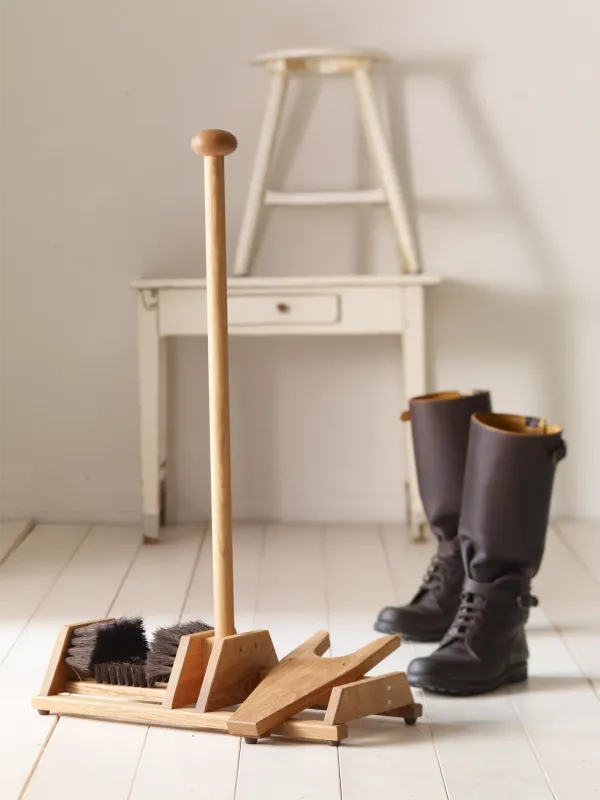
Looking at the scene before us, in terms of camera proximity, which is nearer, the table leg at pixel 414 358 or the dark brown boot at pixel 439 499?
the dark brown boot at pixel 439 499

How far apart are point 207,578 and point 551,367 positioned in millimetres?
932

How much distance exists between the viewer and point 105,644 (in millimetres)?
1474

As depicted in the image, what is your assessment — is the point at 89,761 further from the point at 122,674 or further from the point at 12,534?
the point at 12,534

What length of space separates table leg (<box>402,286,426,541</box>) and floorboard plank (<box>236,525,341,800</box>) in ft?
0.67

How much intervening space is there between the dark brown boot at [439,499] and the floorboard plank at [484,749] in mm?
250

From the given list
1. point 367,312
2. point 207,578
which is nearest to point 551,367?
point 367,312

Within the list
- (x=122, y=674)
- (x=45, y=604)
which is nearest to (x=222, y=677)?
(x=122, y=674)

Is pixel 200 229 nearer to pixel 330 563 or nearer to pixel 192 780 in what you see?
pixel 330 563

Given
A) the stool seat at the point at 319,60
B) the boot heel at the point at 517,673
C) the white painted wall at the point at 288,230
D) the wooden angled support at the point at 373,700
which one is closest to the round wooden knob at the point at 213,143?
the wooden angled support at the point at 373,700

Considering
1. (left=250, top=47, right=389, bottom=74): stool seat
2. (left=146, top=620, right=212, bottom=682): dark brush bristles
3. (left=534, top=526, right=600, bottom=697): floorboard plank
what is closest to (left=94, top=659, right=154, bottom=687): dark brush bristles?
(left=146, top=620, right=212, bottom=682): dark brush bristles

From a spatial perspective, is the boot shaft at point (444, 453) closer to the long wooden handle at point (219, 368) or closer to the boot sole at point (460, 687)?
the boot sole at point (460, 687)

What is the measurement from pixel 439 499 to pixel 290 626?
0.31 metres

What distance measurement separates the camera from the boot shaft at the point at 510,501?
1598mm

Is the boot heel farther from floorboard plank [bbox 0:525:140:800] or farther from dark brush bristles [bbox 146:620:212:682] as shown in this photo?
floorboard plank [bbox 0:525:140:800]
